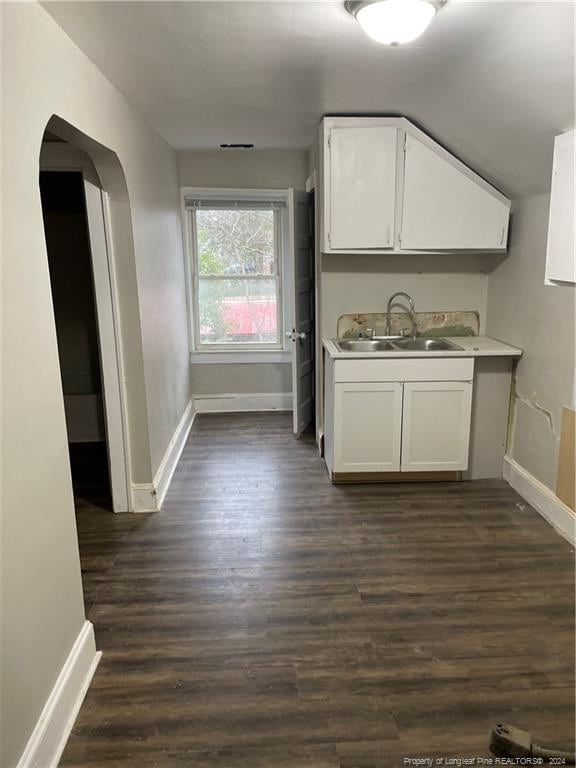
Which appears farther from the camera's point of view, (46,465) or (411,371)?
(411,371)

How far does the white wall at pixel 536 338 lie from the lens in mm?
2789

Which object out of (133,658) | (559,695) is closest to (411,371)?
(559,695)

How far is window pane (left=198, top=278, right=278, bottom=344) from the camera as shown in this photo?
190 inches

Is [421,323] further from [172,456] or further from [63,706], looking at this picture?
[63,706]

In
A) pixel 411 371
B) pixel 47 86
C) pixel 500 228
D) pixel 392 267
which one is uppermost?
pixel 47 86

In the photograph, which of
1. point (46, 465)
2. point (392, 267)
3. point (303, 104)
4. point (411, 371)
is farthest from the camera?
point (392, 267)

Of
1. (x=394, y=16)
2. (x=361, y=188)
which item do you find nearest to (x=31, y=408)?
(x=394, y=16)

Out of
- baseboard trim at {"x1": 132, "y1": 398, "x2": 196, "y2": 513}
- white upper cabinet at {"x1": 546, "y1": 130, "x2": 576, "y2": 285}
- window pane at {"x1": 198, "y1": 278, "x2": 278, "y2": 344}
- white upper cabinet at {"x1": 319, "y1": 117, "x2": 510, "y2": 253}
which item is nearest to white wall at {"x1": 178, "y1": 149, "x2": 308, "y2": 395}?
window pane at {"x1": 198, "y1": 278, "x2": 278, "y2": 344}

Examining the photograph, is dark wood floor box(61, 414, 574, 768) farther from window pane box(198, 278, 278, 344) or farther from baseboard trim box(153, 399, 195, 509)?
window pane box(198, 278, 278, 344)

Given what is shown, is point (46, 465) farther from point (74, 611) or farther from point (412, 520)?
point (412, 520)

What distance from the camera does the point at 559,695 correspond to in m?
1.77

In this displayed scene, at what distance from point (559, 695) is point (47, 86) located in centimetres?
270

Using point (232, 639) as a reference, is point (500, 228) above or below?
above

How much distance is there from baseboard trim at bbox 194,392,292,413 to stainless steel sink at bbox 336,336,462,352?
1.52 metres
